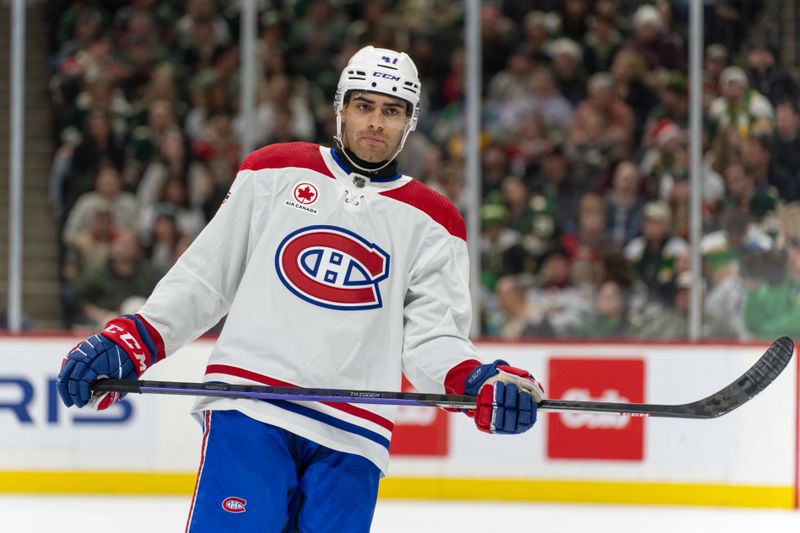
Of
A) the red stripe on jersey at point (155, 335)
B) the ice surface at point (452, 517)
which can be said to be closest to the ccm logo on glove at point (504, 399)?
the red stripe on jersey at point (155, 335)

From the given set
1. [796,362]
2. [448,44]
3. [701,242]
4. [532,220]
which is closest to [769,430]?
[796,362]

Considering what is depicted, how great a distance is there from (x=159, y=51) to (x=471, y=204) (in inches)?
74.9

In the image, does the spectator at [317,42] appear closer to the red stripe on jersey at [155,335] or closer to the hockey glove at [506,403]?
the red stripe on jersey at [155,335]

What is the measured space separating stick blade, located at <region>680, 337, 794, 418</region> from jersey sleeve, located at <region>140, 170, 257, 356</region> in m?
0.84

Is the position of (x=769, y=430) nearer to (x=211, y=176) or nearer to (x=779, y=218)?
(x=779, y=218)

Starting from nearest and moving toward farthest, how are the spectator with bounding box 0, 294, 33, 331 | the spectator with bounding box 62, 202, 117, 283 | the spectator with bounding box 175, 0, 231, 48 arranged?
1. the spectator with bounding box 0, 294, 33, 331
2. the spectator with bounding box 62, 202, 117, 283
3. the spectator with bounding box 175, 0, 231, 48

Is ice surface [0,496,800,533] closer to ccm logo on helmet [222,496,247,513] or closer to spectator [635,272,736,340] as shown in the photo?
spectator [635,272,736,340]

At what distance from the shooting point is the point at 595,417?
17.7ft

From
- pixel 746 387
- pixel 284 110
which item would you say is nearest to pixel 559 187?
pixel 284 110

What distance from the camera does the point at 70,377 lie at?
7.18 feet

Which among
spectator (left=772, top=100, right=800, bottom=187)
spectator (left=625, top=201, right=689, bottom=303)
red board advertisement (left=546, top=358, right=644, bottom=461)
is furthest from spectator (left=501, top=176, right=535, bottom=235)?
spectator (left=772, top=100, right=800, bottom=187)

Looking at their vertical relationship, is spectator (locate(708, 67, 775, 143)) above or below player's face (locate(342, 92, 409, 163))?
above

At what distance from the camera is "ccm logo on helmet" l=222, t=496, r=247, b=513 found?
214 centimetres

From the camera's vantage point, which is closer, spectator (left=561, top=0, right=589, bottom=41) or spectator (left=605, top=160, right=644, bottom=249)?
spectator (left=605, top=160, right=644, bottom=249)
